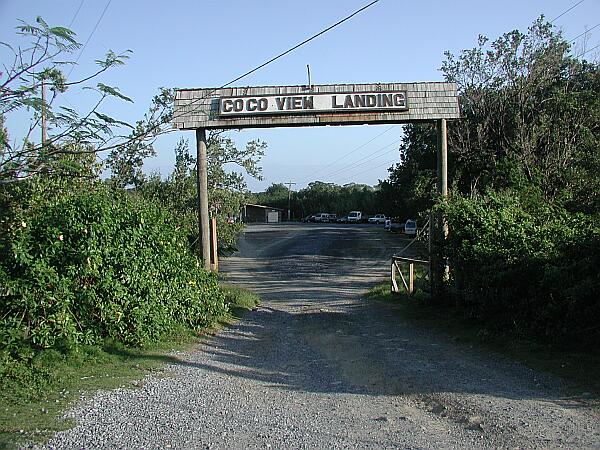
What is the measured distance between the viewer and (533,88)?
2316cm

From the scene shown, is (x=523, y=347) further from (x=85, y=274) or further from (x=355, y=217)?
(x=355, y=217)

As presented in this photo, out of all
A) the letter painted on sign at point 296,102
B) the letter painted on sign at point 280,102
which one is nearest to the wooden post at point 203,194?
the letter painted on sign at point 280,102

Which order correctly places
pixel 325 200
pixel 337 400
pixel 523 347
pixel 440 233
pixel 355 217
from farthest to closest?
pixel 325 200, pixel 355 217, pixel 440 233, pixel 523 347, pixel 337 400

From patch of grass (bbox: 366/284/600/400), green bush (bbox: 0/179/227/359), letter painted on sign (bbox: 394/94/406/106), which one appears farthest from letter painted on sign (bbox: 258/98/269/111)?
patch of grass (bbox: 366/284/600/400)

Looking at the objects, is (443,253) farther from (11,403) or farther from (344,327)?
(11,403)

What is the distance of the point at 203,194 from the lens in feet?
50.1

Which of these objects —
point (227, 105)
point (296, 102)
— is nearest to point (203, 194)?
point (227, 105)

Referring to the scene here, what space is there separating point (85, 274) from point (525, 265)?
23.4 feet

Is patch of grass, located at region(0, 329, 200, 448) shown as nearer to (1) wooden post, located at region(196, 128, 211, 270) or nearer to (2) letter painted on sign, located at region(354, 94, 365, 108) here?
(1) wooden post, located at region(196, 128, 211, 270)

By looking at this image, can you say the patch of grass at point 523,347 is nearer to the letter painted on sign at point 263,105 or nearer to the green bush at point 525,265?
the green bush at point 525,265

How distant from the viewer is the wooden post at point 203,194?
15.1m

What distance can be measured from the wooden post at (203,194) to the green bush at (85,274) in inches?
138

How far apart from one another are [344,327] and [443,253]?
9.11ft

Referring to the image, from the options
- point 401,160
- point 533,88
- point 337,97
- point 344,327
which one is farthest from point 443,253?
point 401,160
